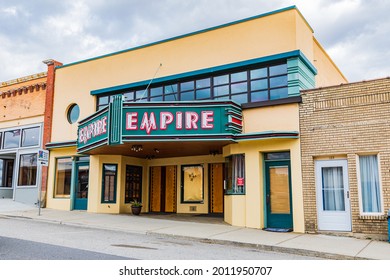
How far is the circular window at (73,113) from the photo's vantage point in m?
19.3

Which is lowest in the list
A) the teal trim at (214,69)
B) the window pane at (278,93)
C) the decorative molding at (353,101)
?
the decorative molding at (353,101)

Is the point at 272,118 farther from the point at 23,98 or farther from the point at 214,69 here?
the point at 23,98

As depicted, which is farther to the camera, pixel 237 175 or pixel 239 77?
pixel 239 77

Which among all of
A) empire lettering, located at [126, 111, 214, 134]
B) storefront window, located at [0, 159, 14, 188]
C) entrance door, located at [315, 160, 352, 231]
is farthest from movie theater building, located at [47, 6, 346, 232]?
storefront window, located at [0, 159, 14, 188]

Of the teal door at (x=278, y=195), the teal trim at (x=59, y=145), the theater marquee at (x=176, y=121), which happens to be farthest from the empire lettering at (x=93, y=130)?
the teal door at (x=278, y=195)

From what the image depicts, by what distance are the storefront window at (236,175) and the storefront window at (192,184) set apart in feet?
11.6

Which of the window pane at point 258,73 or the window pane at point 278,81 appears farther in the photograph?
the window pane at point 258,73

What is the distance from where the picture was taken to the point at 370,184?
11.9m

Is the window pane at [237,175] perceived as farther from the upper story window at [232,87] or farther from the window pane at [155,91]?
the window pane at [155,91]

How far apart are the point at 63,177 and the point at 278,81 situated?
11.6 m

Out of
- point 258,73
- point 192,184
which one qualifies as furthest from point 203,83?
point 192,184

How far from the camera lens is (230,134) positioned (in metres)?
13.2

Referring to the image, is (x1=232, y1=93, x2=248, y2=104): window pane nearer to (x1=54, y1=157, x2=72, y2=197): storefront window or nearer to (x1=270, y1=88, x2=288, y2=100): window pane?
(x1=270, y1=88, x2=288, y2=100): window pane
